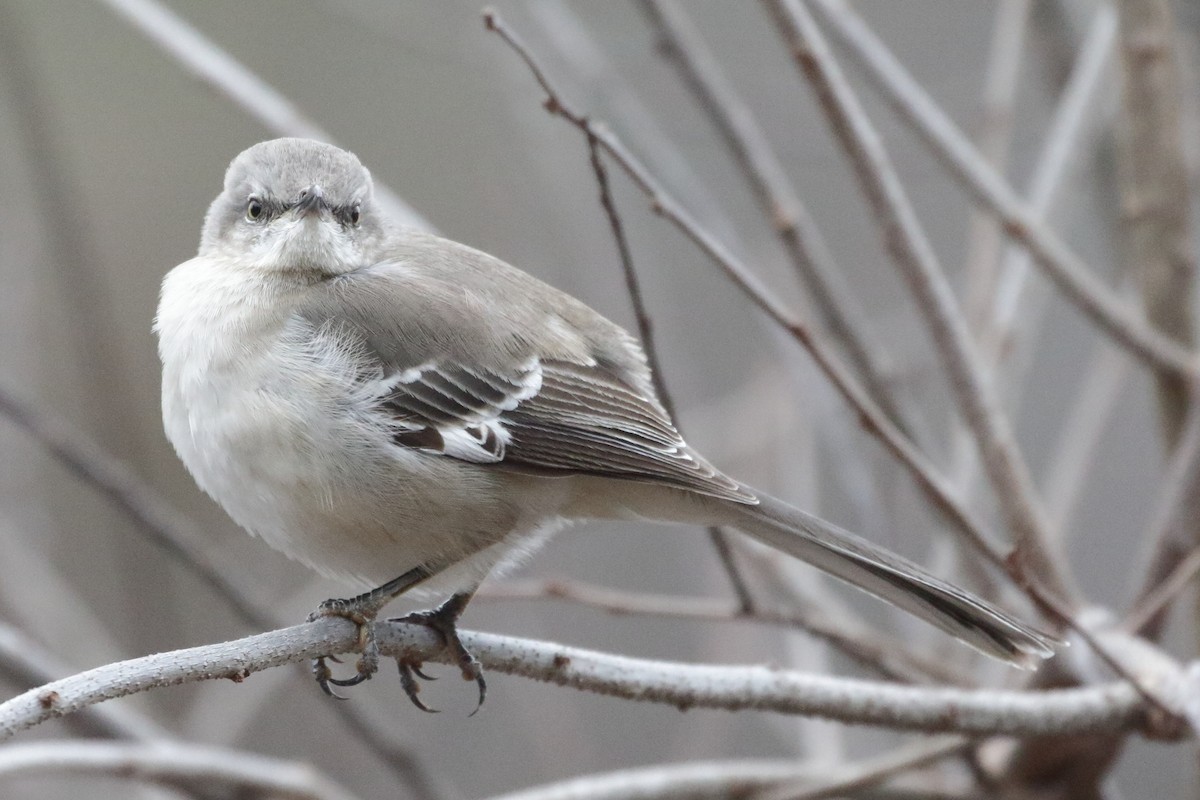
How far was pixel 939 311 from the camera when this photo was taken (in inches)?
115

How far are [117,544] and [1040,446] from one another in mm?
4115

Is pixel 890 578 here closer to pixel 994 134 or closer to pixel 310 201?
pixel 310 201

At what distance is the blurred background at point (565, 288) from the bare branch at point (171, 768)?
1.33ft

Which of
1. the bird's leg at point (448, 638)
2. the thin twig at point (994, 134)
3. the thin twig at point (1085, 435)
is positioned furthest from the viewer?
the thin twig at point (994, 134)

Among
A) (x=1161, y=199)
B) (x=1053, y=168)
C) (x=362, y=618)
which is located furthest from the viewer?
(x=1053, y=168)

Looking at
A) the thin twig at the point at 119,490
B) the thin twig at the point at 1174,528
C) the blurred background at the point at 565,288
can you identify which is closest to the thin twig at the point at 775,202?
the blurred background at the point at 565,288

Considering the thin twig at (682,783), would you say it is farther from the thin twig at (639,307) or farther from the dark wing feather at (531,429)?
the dark wing feather at (531,429)

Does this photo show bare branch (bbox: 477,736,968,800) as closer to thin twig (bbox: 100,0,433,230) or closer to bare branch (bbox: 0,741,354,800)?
bare branch (bbox: 0,741,354,800)

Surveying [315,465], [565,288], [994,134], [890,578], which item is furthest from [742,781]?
[565,288]

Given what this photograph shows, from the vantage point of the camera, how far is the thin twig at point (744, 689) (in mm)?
2287

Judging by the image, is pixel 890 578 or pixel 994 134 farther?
pixel 994 134

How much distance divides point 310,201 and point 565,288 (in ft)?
8.95

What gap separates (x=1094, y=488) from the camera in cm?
584

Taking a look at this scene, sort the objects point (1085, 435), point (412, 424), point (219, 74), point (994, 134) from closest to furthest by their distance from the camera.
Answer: point (412, 424) → point (219, 74) → point (1085, 435) → point (994, 134)
